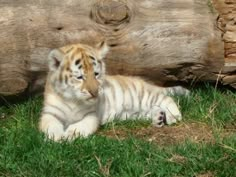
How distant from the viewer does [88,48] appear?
6.13 meters

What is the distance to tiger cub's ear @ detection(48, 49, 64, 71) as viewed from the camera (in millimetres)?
5961

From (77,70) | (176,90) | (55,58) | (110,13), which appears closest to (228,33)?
(176,90)

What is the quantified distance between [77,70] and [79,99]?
0.26 metres

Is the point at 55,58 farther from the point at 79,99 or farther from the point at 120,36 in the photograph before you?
the point at 120,36

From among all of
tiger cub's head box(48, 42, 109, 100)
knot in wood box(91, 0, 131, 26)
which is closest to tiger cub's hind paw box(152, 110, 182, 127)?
tiger cub's head box(48, 42, 109, 100)

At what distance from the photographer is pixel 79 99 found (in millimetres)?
5969

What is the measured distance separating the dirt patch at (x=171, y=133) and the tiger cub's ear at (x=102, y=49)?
706 millimetres

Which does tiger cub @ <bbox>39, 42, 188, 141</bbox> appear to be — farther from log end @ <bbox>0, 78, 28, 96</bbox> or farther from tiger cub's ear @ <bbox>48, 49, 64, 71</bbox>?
log end @ <bbox>0, 78, 28, 96</bbox>

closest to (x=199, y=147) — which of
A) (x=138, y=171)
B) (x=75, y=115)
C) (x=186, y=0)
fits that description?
(x=138, y=171)

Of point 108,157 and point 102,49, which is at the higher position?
point 102,49

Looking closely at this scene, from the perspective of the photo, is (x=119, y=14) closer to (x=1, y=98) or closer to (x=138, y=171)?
(x=1, y=98)

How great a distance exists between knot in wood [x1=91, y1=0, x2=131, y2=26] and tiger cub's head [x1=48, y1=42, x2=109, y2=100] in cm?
25

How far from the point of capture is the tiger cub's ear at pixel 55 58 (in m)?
5.96

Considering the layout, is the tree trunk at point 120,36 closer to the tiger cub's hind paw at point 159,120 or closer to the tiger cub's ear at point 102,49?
the tiger cub's ear at point 102,49
